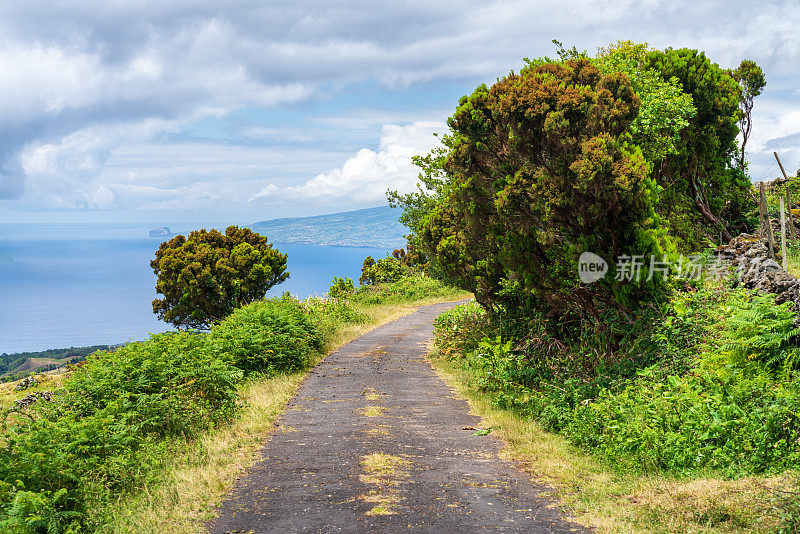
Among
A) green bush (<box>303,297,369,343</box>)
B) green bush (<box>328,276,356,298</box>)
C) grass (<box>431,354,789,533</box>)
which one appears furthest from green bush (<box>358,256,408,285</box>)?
grass (<box>431,354,789,533</box>)

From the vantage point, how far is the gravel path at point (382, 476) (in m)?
6.01

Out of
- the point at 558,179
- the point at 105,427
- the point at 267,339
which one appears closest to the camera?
the point at 105,427

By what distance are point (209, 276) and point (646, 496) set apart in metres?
29.7

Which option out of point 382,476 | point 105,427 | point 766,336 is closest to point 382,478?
point 382,476

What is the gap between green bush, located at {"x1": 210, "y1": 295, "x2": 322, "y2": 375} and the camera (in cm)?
1562

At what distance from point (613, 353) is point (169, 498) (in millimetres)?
8006

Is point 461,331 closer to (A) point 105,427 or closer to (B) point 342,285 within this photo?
(A) point 105,427

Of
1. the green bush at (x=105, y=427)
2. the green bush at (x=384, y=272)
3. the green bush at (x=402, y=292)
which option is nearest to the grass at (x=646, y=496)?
the green bush at (x=105, y=427)

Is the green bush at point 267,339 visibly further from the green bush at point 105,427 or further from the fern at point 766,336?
the fern at point 766,336

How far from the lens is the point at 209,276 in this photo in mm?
32875

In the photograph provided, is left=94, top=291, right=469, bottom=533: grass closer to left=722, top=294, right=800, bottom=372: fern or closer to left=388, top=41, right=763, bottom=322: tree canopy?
left=722, top=294, right=800, bottom=372: fern

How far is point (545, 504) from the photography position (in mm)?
6578

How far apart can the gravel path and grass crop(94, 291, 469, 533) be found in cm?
21

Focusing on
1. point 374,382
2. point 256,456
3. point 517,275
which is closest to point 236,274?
point 374,382
